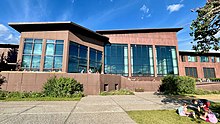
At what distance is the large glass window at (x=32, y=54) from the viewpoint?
21.1 meters

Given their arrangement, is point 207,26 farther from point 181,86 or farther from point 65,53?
point 65,53

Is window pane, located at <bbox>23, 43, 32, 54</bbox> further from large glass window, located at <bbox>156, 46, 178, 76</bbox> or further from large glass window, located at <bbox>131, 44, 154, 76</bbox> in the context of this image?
large glass window, located at <bbox>156, 46, 178, 76</bbox>

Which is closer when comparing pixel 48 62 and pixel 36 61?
pixel 36 61

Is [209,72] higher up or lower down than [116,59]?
lower down

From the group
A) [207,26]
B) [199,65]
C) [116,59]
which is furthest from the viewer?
[199,65]

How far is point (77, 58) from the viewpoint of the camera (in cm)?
2381

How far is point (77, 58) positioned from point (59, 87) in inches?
385

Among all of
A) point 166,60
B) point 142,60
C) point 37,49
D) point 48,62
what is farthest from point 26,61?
point 166,60

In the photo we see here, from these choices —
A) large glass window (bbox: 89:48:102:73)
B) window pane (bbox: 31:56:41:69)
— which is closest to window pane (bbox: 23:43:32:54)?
window pane (bbox: 31:56:41:69)

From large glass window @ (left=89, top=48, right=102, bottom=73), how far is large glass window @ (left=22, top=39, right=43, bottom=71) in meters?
9.14

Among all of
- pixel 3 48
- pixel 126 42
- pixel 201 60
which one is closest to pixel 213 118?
pixel 126 42

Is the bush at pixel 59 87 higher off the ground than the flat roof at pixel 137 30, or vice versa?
the flat roof at pixel 137 30

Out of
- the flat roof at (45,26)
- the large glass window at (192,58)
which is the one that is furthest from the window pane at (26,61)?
the large glass window at (192,58)

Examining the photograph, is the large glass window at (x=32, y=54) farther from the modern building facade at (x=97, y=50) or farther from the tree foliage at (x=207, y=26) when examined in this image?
the tree foliage at (x=207, y=26)
